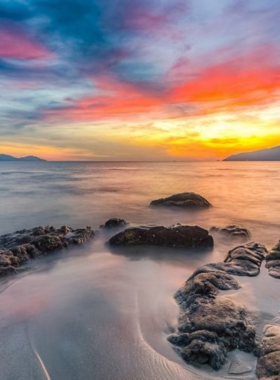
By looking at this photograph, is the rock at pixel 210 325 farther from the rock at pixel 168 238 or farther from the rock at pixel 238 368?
the rock at pixel 168 238

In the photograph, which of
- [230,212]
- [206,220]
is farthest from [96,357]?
[230,212]

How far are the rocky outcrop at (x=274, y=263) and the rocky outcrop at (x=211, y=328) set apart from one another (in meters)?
2.01

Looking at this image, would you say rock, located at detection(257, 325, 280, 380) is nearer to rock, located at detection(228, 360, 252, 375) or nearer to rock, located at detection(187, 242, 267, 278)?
rock, located at detection(228, 360, 252, 375)

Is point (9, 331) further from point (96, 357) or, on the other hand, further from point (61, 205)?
point (61, 205)

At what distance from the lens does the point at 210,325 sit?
15.2 feet

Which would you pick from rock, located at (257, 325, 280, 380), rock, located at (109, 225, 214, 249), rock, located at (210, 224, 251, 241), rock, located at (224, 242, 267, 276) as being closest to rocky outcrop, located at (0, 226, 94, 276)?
rock, located at (109, 225, 214, 249)

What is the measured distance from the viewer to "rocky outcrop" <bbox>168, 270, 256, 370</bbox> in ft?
13.9

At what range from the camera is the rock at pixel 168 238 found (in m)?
9.85

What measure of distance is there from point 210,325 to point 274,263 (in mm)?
3865

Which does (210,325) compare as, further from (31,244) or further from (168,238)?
(31,244)

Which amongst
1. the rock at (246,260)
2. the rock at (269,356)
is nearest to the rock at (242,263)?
the rock at (246,260)

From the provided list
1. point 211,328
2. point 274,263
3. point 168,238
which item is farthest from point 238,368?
point 168,238

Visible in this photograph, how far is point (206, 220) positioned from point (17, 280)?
10116 millimetres

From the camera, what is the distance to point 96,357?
4332 mm
